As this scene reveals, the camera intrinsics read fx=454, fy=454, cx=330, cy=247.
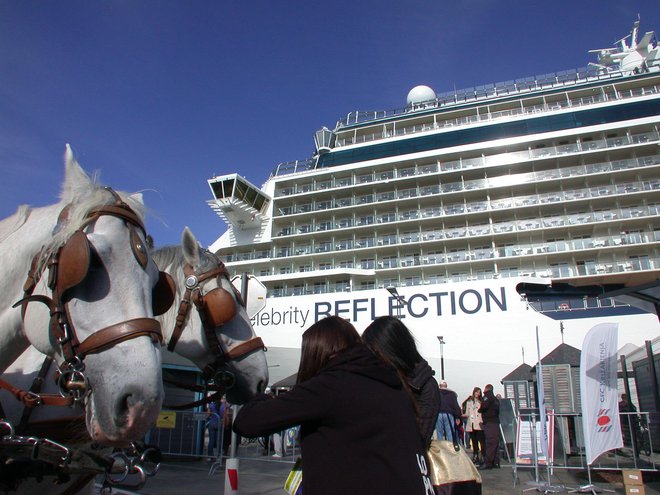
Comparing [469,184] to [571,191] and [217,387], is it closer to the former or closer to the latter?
[571,191]

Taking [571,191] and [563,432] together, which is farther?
[571,191]

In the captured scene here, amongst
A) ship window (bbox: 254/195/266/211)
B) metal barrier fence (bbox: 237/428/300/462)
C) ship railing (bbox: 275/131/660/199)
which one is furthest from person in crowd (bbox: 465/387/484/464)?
ship window (bbox: 254/195/266/211)

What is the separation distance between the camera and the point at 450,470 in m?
3.01

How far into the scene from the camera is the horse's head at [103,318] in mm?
1202

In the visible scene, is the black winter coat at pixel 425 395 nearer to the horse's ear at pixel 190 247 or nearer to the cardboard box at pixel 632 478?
the horse's ear at pixel 190 247

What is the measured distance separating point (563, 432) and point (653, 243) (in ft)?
50.2

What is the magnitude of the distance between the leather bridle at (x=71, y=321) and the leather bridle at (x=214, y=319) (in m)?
1.37

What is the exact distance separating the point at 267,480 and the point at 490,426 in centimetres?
493

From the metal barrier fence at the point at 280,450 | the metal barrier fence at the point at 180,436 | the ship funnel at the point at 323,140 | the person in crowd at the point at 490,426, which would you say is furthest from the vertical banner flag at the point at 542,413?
the ship funnel at the point at 323,140

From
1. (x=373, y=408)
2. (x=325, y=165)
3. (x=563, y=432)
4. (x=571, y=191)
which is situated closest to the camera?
(x=373, y=408)

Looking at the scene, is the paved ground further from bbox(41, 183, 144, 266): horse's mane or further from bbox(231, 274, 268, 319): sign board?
bbox(41, 183, 144, 266): horse's mane

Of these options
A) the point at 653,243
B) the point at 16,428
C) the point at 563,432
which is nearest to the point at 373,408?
the point at 16,428

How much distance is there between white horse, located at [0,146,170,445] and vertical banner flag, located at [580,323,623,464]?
23.5ft

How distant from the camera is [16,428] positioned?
1794 millimetres
